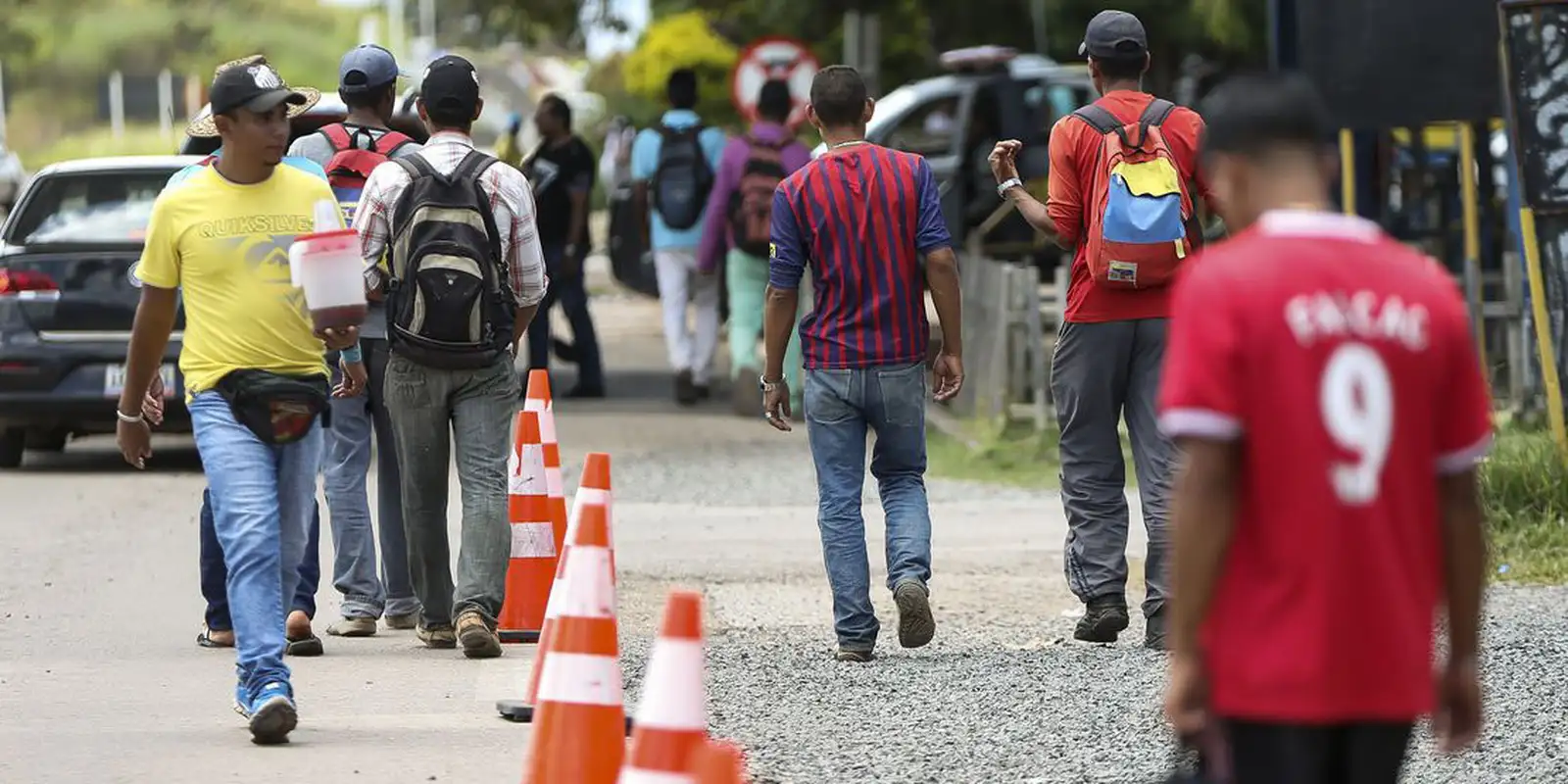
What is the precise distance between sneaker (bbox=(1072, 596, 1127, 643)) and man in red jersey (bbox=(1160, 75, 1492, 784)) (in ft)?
14.8

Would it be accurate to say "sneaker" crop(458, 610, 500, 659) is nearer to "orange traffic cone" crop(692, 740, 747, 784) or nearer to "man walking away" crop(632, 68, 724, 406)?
"orange traffic cone" crop(692, 740, 747, 784)

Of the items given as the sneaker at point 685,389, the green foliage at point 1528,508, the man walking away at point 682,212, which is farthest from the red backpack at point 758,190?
the green foliage at point 1528,508

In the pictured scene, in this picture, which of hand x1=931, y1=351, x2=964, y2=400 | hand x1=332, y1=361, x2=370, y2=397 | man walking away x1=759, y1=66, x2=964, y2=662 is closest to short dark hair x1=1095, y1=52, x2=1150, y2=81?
man walking away x1=759, y1=66, x2=964, y2=662

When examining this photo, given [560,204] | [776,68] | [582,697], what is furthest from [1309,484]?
[776,68]

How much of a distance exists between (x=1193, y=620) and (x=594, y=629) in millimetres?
2164

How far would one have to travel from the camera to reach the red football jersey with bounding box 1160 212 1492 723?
3.61 meters

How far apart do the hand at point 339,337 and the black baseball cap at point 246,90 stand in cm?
58

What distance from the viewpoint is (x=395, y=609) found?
909 centimetres

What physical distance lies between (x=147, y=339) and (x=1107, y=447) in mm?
2958

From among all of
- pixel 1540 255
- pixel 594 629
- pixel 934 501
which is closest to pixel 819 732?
pixel 594 629

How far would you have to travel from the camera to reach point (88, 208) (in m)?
13.7

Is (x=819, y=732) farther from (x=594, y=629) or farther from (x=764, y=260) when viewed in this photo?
(x=764, y=260)

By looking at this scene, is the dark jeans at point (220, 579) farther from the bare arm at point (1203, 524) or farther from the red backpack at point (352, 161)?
the bare arm at point (1203, 524)

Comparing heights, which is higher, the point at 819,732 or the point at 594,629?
the point at 594,629
